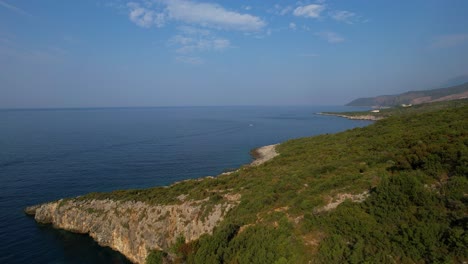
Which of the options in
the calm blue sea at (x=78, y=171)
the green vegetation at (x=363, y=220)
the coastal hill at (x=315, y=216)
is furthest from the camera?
the calm blue sea at (x=78, y=171)

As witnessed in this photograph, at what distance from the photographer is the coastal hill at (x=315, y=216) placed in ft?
47.0

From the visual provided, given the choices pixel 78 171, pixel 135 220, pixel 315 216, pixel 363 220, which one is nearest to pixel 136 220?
pixel 135 220

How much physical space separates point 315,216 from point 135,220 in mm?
21558

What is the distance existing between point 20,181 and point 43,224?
71.2 feet

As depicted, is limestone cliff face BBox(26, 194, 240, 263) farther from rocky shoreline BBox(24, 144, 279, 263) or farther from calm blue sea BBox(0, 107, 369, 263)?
calm blue sea BBox(0, 107, 369, 263)

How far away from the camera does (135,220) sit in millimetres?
30453

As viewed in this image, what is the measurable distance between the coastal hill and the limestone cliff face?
125 mm

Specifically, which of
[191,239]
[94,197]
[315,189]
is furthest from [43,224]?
[315,189]

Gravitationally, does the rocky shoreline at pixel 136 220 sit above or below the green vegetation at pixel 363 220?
below

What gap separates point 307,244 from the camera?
52.7 feet

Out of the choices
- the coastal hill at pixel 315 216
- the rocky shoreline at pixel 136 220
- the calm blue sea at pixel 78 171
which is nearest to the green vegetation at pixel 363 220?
the coastal hill at pixel 315 216

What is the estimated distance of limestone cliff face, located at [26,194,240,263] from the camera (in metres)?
26.4

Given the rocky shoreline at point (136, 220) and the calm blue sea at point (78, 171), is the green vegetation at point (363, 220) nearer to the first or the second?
the rocky shoreline at point (136, 220)

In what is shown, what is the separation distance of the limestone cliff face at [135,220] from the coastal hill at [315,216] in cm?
13
